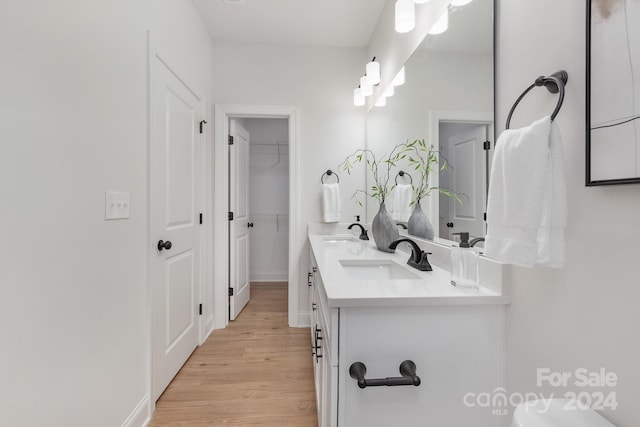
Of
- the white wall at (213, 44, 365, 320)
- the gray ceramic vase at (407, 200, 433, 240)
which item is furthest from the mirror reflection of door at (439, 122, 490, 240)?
the white wall at (213, 44, 365, 320)

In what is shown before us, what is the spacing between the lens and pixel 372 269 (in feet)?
5.20

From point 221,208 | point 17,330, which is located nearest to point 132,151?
point 17,330

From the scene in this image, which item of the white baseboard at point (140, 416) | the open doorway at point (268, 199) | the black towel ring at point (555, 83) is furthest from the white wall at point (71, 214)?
the open doorway at point (268, 199)

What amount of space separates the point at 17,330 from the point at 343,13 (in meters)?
2.64

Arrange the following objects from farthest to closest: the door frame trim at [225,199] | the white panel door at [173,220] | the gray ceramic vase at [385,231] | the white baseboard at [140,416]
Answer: the door frame trim at [225,199], the gray ceramic vase at [385,231], the white panel door at [173,220], the white baseboard at [140,416]

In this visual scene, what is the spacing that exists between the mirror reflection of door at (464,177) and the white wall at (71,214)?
1.50 m

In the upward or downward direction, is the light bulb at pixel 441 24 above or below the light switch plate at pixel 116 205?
above

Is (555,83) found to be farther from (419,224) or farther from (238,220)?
(238,220)

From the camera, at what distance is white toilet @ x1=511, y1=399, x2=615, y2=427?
0.62 m

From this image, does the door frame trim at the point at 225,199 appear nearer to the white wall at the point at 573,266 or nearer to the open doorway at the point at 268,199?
the open doorway at the point at 268,199

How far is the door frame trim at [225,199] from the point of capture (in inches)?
106

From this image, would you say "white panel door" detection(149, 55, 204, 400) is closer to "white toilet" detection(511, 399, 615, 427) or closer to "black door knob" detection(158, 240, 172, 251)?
"black door knob" detection(158, 240, 172, 251)

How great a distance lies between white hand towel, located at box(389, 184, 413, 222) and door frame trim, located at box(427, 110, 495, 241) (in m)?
0.26

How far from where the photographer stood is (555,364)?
80cm
